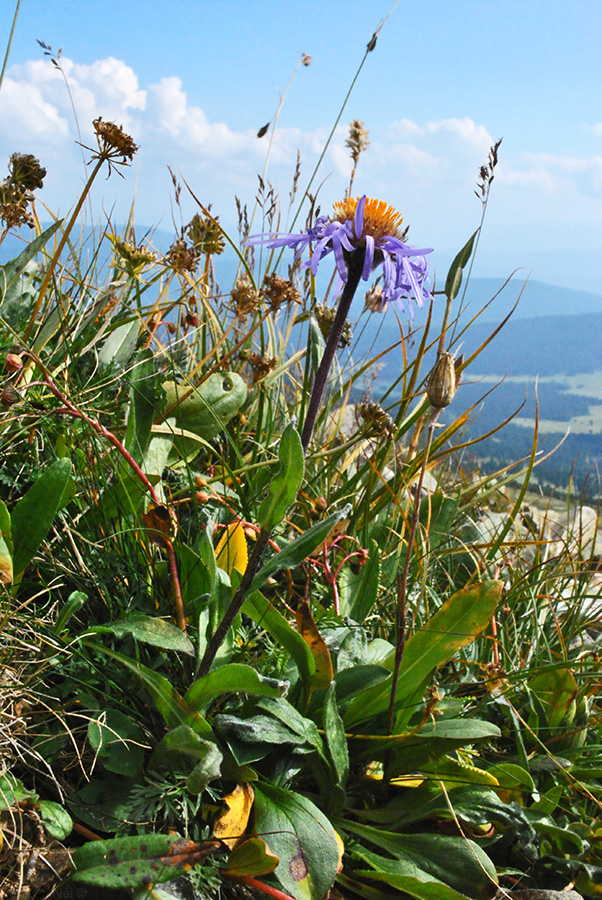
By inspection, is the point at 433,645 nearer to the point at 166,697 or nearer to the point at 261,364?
the point at 166,697

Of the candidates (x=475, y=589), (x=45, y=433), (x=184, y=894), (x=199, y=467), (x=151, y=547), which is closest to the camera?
(x=184, y=894)

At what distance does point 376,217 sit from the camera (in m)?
1.40

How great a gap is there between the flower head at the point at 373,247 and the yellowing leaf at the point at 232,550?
702 mm

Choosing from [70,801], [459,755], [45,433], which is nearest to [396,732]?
[459,755]

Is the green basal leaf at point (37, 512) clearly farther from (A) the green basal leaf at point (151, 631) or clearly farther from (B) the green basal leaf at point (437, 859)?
(B) the green basal leaf at point (437, 859)

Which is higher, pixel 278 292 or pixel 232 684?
pixel 278 292

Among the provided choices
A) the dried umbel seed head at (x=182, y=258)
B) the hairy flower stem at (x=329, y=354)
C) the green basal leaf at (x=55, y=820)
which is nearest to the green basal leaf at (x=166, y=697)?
the green basal leaf at (x=55, y=820)

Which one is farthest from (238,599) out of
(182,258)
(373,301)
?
(373,301)

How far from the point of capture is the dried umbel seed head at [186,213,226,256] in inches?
90.9

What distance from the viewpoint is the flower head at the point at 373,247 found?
4.17 ft

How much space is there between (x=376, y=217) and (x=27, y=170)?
0.99 metres

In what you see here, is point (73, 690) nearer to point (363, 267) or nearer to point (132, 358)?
point (363, 267)

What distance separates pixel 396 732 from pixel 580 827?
→ 20.6 inches

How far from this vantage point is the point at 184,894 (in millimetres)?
1163
